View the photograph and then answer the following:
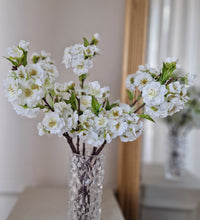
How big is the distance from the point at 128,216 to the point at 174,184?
289 mm

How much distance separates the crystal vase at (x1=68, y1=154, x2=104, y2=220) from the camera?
3.35ft

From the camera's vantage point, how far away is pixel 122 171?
4.90 ft

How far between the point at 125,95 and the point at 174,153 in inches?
16.1

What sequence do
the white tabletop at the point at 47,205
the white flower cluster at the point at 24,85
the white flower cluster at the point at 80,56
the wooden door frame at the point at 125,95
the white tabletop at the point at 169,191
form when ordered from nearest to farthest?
1. the white flower cluster at the point at 24,85
2. the white flower cluster at the point at 80,56
3. the white tabletop at the point at 47,205
4. the wooden door frame at the point at 125,95
5. the white tabletop at the point at 169,191

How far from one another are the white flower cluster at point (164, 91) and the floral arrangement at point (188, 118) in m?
0.63

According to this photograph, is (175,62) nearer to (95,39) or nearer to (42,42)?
(95,39)

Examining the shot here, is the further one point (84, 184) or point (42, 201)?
point (42, 201)

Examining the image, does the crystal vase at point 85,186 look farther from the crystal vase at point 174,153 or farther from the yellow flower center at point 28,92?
the crystal vase at point 174,153

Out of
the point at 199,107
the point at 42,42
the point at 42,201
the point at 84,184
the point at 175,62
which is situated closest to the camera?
the point at 175,62

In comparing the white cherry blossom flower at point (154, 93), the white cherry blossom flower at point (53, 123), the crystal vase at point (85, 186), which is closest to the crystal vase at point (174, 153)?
the crystal vase at point (85, 186)

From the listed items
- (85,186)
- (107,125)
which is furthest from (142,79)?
(85,186)

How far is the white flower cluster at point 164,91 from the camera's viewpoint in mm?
866

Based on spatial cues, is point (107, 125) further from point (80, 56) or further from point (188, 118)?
point (188, 118)

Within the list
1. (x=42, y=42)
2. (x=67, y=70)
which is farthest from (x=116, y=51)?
(x=42, y=42)
